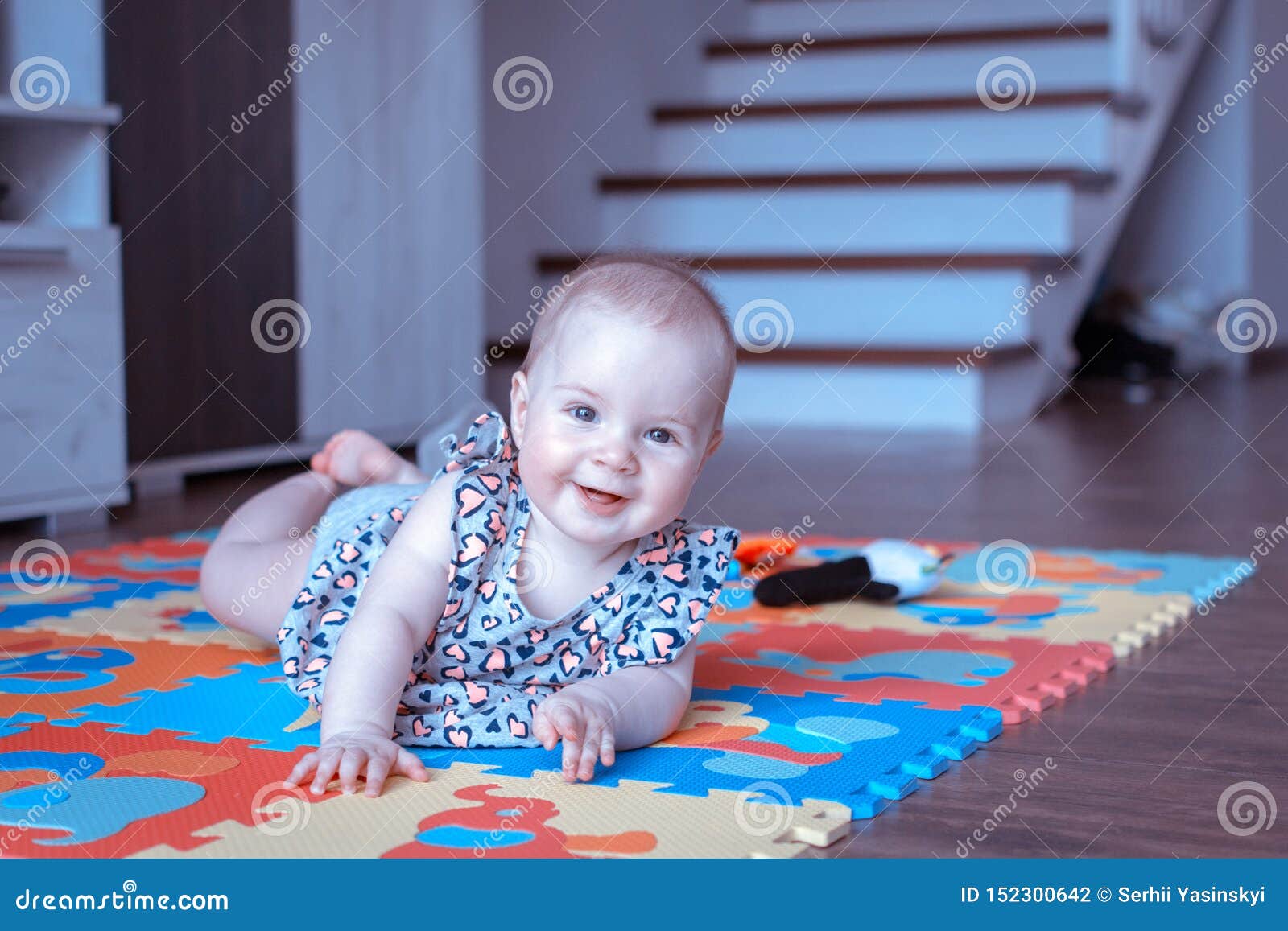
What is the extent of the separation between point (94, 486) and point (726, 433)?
4.46 ft

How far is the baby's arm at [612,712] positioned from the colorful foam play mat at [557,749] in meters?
0.02

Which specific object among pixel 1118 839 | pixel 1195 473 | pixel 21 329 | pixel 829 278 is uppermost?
pixel 829 278

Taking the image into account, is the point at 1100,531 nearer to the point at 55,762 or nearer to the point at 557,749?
the point at 557,749

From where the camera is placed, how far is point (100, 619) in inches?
52.1

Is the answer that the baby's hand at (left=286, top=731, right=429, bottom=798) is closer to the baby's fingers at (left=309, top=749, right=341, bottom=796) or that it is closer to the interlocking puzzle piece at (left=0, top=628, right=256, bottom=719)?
the baby's fingers at (left=309, top=749, right=341, bottom=796)

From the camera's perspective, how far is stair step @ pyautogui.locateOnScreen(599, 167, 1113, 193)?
10.6 ft

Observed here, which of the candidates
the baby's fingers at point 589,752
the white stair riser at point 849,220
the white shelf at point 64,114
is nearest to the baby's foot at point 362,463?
the baby's fingers at point 589,752

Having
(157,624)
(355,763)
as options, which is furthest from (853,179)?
(355,763)

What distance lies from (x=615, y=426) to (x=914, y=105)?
2.71 meters

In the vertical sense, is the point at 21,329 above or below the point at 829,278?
below

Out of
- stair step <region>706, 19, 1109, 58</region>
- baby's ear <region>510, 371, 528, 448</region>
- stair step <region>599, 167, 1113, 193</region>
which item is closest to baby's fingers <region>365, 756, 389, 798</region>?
baby's ear <region>510, 371, 528, 448</region>

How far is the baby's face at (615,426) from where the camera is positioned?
0.91 m

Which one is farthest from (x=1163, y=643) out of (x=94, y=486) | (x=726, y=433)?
(x=726, y=433)

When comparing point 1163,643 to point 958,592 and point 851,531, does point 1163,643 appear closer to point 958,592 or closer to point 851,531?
point 958,592
